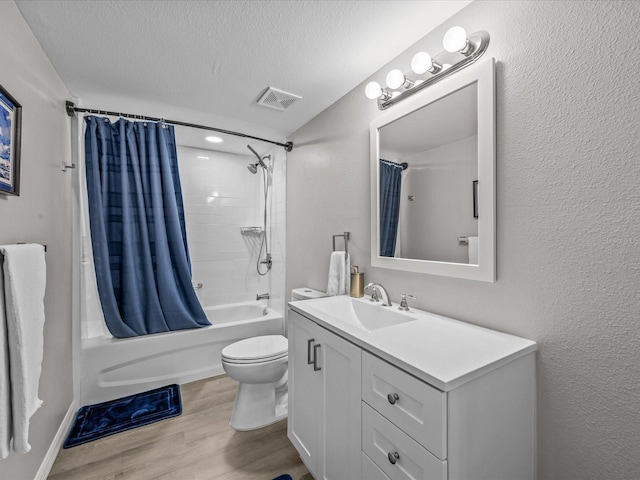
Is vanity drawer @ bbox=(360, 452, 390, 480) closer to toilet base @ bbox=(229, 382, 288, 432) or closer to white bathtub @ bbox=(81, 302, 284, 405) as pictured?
toilet base @ bbox=(229, 382, 288, 432)

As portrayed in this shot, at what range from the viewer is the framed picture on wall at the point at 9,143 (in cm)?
103

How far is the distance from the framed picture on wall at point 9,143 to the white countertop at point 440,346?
131cm

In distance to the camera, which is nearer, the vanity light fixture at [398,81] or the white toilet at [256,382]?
the vanity light fixture at [398,81]

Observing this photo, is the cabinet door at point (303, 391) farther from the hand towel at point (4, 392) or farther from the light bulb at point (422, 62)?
the light bulb at point (422, 62)

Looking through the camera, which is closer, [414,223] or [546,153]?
[546,153]

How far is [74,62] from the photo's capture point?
5.34ft

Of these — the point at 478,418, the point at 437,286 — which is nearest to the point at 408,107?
the point at 437,286

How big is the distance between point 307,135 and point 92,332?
95.6 inches

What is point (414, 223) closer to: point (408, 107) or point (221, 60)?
point (408, 107)

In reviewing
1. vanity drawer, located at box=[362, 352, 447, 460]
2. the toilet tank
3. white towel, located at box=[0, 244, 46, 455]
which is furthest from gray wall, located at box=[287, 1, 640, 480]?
white towel, located at box=[0, 244, 46, 455]

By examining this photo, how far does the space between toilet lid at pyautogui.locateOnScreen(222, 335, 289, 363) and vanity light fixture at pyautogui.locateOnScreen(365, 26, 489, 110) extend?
168 centimetres

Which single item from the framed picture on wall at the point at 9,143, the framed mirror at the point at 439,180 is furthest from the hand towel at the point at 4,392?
the framed mirror at the point at 439,180

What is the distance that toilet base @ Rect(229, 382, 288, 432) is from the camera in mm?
1822

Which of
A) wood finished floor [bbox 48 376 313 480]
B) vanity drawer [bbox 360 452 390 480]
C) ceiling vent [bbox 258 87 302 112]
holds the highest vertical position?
ceiling vent [bbox 258 87 302 112]
